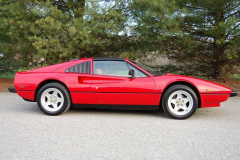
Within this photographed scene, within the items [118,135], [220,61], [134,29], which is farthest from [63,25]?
[220,61]

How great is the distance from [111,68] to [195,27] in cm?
529

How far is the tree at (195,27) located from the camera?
24.7ft

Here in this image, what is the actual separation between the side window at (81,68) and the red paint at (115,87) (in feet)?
0.33

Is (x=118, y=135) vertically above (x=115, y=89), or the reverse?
(x=115, y=89)

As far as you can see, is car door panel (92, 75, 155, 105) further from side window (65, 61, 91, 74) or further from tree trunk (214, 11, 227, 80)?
tree trunk (214, 11, 227, 80)

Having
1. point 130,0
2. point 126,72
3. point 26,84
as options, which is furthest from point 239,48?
point 26,84

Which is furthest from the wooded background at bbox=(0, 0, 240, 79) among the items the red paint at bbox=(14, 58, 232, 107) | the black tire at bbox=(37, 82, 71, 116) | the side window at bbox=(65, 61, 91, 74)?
the black tire at bbox=(37, 82, 71, 116)

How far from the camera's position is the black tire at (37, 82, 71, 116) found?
189 inches

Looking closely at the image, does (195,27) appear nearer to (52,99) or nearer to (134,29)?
(134,29)

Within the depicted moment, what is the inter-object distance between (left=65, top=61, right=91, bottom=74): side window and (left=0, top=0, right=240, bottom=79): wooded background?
3.20 meters

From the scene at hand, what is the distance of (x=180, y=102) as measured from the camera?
180 inches

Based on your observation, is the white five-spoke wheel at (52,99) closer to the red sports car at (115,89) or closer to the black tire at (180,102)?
the red sports car at (115,89)

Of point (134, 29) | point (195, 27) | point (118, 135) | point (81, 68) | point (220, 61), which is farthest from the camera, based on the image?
point (220, 61)

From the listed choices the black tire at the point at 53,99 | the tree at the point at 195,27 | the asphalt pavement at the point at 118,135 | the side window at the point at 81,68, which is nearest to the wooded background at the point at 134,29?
the tree at the point at 195,27
